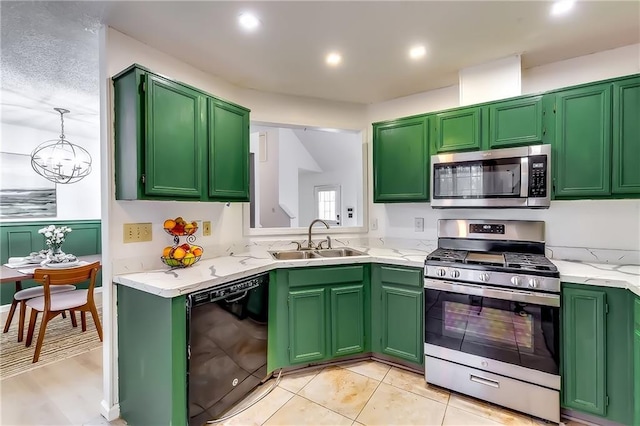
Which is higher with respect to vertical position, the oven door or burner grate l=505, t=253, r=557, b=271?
burner grate l=505, t=253, r=557, b=271

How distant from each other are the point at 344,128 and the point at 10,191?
4502mm

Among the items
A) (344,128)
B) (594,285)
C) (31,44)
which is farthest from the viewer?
(344,128)

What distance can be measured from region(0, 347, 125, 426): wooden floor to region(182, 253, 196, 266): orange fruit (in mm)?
1032

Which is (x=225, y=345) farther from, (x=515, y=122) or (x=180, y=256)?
(x=515, y=122)

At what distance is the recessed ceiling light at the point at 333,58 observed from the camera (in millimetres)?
2214

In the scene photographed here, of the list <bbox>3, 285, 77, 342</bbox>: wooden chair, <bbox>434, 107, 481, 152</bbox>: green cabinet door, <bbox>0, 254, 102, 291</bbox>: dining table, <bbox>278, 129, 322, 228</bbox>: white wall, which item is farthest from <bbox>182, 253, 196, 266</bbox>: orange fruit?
<bbox>278, 129, 322, 228</bbox>: white wall

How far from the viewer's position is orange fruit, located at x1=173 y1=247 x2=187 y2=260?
2.01 metres

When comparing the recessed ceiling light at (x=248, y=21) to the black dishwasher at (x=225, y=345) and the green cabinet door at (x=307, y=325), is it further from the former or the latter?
the green cabinet door at (x=307, y=325)

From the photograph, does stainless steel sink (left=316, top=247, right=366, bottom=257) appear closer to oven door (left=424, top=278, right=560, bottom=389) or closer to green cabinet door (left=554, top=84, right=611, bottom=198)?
oven door (left=424, top=278, right=560, bottom=389)

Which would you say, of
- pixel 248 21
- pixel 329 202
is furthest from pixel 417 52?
pixel 329 202

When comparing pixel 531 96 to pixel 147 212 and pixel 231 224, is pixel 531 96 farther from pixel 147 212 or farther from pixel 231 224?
pixel 147 212

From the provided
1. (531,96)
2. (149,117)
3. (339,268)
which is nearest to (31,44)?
(149,117)

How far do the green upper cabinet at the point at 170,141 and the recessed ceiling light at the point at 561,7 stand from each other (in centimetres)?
212

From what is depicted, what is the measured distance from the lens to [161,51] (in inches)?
84.7
